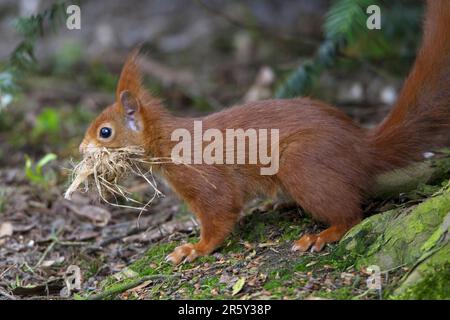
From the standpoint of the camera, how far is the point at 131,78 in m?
4.10

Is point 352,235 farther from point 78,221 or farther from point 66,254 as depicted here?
point 78,221

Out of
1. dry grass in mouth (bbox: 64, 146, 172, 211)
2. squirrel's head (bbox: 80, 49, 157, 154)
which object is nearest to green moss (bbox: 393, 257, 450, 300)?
dry grass in mouth (bbox: 64, 146, 172, 211)

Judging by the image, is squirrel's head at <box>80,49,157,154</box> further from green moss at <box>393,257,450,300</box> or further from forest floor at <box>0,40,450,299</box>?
green moss at <box>393,257,450,300</box>

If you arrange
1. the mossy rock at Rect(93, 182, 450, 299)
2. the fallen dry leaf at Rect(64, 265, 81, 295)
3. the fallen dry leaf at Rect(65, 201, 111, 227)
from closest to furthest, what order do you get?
the mossy rock at Rect(93, 182, 450, 299) < the fallen dry leaf at Rect(64, 265, 81, 295) < the fallen dry leaf at Rect(65, 201, 111, 227)

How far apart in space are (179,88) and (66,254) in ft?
11.6

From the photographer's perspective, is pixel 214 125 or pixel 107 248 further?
pixel 107 248

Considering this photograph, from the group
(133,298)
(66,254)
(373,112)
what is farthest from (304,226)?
(373,112)

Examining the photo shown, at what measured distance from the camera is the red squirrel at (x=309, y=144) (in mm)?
3598

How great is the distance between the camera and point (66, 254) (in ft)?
14.5

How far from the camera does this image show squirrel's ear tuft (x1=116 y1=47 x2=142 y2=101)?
13.3 ft

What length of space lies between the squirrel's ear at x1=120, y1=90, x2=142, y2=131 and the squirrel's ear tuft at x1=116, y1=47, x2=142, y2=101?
29 mm

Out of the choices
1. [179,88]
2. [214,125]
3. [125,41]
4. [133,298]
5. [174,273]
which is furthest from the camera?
[125,41]

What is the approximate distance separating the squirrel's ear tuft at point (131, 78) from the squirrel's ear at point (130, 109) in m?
0.03

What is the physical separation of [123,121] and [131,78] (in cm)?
26
